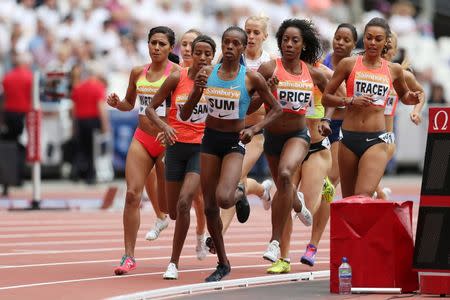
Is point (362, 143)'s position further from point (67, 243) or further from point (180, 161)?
point (67, 243)

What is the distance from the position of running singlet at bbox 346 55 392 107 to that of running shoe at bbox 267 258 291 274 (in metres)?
1.68

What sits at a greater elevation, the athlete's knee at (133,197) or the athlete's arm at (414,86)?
the athlete's arm at (414,86)

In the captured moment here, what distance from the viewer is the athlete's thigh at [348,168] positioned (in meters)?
13.9

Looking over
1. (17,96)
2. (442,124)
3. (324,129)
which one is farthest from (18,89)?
(442,124)

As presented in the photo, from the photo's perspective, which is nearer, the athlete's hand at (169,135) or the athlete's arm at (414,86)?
the athlete's hand at (169,135)

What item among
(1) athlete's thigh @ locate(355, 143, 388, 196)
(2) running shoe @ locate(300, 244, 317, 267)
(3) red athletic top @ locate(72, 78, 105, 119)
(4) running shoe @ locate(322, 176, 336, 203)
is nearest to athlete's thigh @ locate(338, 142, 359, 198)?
(1) athlete's thigh @ locate(355, 143, 388, 196)

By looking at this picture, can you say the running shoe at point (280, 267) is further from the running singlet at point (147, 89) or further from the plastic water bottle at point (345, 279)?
the running singlet at point (147, 89)

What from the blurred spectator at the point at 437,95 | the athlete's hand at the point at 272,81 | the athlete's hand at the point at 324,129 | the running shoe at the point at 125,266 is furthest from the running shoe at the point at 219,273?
the blurred spectator at the point at 437,95

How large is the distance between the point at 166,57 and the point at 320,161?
1797 millimetres

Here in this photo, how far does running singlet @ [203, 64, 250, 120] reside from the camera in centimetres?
1331

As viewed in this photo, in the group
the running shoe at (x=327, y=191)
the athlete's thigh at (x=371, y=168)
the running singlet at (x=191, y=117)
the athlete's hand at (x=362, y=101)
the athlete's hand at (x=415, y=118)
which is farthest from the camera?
the running shoe at (x=327, y=191)

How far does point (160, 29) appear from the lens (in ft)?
47.5

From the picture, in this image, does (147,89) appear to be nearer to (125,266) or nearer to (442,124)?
(125,266)

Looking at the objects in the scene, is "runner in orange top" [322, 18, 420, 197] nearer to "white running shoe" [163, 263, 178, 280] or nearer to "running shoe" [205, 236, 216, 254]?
"running shoe" [205, 236, 216, 254]
